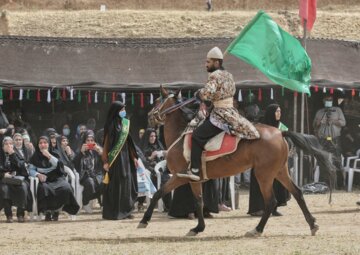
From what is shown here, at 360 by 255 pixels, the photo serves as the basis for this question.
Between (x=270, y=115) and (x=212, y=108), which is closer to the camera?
(x=212, y=108)

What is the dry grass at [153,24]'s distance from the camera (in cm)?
2992

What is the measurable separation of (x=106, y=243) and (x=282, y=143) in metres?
2.73

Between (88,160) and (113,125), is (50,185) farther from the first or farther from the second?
(88,160)

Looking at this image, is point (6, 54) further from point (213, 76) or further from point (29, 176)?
point (213, 76)

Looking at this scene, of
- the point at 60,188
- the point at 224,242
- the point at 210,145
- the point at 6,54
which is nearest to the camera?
the point at 224,242

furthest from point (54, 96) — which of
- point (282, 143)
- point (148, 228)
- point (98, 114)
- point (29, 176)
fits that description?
point (282, 143)

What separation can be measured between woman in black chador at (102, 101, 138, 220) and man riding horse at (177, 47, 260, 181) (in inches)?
111

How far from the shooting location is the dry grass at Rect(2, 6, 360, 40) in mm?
29922

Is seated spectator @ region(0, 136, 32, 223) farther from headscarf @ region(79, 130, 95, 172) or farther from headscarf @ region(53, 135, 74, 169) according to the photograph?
headscarf @ region(79, 130, 95, 172)

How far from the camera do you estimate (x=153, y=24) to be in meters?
30.7

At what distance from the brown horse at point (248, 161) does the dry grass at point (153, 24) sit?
15744mm

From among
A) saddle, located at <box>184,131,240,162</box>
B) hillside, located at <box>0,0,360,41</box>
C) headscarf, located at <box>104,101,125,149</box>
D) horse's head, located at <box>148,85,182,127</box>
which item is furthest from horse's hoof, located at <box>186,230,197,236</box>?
hillside, located at <box>0,0,360,41</box>

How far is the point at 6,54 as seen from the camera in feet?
70.5

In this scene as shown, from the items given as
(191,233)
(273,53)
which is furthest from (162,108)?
(273,53)
